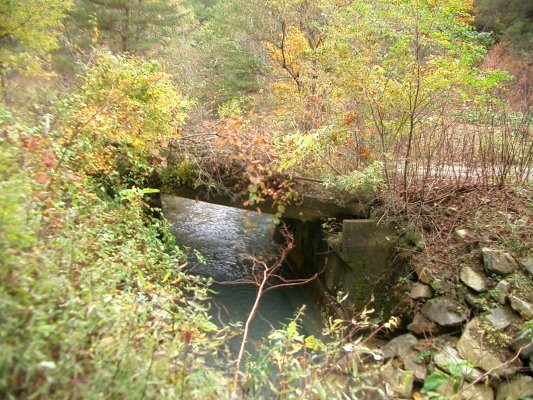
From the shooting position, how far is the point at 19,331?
1617 millimetres

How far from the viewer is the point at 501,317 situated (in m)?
4.97

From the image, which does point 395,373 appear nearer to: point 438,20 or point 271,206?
point 271,206

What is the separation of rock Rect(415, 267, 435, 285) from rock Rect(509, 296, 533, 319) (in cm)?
111

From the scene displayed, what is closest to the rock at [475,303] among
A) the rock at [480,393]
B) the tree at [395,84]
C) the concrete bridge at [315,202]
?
the rock at [480,393]

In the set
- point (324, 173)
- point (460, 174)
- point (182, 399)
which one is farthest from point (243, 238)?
point (182, 399)

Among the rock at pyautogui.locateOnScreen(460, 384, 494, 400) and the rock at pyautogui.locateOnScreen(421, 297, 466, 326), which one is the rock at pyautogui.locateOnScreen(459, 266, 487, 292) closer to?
the rock at pyautogui.locateOnScreen(421, 297, 466, 326)

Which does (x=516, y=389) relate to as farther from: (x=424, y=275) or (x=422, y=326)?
(x=424, y=275)

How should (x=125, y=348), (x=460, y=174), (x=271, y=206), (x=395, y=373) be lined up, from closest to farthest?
(x=125, y=348)
(x=395, y=373)
(x=460, y=174)
(x=271, y=206)

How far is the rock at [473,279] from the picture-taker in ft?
17.7

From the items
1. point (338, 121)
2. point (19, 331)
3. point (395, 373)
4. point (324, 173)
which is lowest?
point (395, 373)

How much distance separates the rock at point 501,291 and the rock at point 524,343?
1.76ft

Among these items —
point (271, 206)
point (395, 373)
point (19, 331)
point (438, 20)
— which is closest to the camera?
point (19, 331)

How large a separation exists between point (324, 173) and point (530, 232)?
11.1 feet

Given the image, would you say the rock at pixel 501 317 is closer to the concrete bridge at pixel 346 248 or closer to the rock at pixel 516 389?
the rock at pixel 516 389
